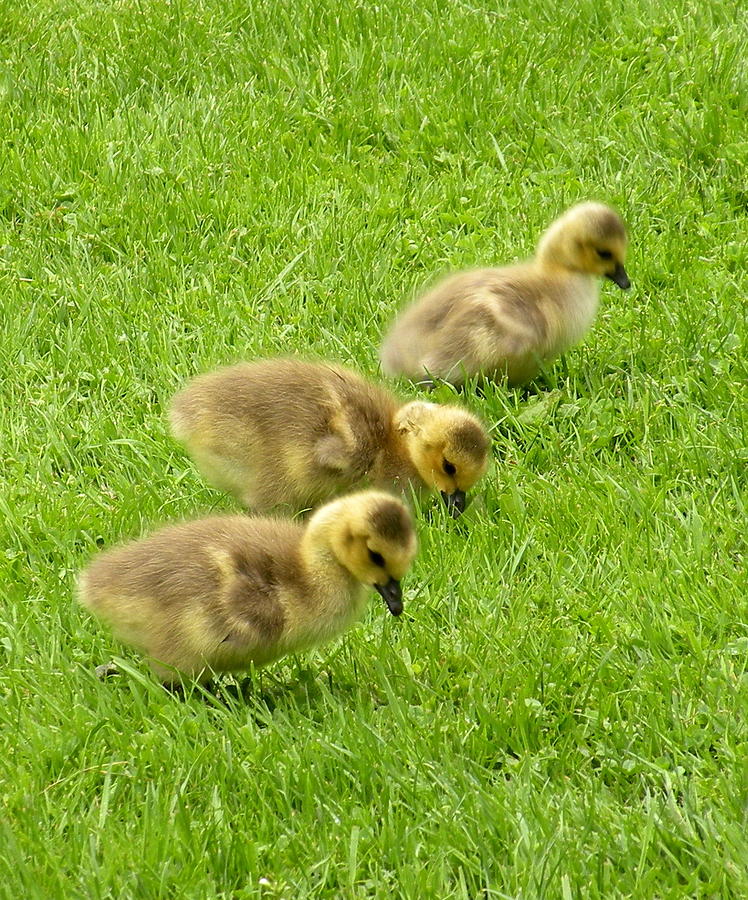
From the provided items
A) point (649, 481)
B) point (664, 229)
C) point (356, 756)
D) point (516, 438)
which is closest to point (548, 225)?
point (664, 229)

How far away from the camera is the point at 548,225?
6.35 metres

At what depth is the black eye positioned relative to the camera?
12.7ft

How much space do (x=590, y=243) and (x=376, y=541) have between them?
6.96ft

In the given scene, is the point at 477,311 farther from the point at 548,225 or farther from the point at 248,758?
the point at 248,758

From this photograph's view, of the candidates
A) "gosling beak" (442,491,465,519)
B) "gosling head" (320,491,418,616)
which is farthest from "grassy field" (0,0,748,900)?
"gosling head" (320,491,418,616)

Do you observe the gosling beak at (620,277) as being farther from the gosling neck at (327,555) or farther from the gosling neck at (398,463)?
the gosling neck at (327,555)

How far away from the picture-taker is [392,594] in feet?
12.9

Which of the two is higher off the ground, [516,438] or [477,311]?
[477,311]

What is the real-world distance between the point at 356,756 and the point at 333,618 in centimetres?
51

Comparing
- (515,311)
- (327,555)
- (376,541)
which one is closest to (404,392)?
(515,311)

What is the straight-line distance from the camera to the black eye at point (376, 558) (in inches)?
152

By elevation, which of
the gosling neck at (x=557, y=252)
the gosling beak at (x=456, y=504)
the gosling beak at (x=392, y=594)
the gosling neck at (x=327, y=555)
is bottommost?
the gosling beak at (x=456, y=504)

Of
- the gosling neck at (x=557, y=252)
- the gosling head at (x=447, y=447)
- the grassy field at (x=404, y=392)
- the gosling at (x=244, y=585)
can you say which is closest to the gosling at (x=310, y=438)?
the gosling head at (x=447, y=447)

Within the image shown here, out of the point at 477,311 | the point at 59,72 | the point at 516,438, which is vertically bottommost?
the point at 516,438
